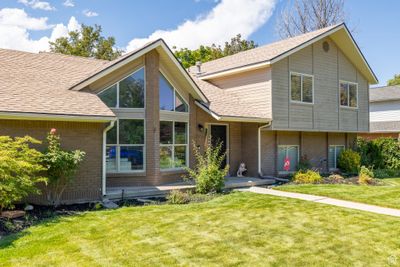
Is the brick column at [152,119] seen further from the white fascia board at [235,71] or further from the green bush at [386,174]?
the green bush at [386,174]

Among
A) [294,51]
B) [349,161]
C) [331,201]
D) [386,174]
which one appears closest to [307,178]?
[331,201]

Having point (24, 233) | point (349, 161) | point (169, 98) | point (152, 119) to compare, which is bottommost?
point (24, 233)

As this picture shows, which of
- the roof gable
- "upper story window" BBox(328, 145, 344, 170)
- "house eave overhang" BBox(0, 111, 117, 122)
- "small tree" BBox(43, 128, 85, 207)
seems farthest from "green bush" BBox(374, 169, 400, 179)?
"small tree" BBox(43, 128, 85, 207)

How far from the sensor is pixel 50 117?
31.2ft

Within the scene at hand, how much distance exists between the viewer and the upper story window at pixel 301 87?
16.1 meters

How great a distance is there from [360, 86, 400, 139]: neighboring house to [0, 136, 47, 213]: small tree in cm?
2761

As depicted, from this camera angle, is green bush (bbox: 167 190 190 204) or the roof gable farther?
the roof gable

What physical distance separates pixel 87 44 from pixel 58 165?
2796cm

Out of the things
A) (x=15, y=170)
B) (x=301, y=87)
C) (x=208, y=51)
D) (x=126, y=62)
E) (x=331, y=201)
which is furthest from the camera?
(x=208, y=51)

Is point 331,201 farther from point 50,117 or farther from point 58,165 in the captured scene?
point 50,117

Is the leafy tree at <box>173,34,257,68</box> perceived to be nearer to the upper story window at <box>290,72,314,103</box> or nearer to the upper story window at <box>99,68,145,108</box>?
the upper story window at <box>290,72,314,103</box>

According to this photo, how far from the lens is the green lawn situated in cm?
1036

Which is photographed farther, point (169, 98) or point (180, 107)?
point (180, 107)

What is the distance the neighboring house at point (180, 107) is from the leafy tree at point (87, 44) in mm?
18660
